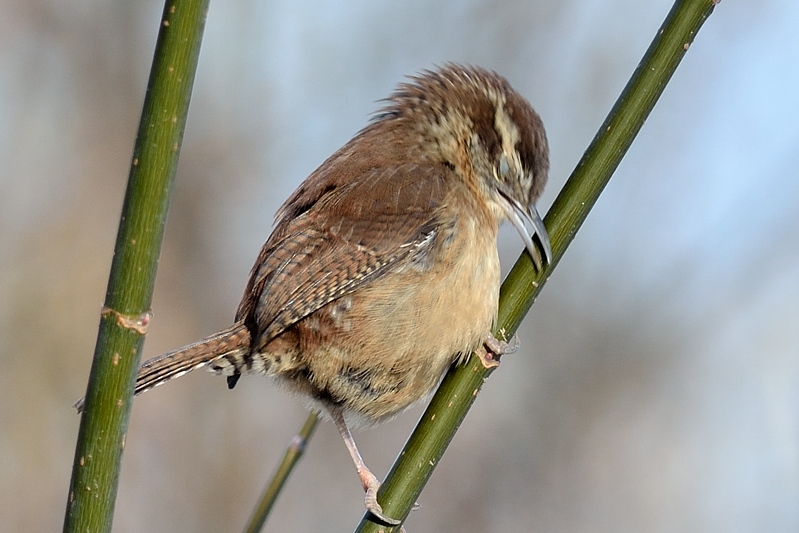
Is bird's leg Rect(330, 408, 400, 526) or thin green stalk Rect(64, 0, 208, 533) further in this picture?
bird's leg Rect(330, 408, 400, 526)

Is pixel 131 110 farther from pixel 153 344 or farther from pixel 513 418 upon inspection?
pixel 513 418

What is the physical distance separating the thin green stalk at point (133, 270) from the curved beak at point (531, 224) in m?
0.96

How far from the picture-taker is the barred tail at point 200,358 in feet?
7.34

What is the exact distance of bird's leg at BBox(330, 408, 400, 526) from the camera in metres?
1.85

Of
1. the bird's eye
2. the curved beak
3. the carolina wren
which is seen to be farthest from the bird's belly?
the bird's eye

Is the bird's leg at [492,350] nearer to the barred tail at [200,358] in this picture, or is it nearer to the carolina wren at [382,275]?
the carolina wren at [382,275]

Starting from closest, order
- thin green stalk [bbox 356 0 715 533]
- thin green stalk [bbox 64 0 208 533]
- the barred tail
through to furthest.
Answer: thin green stalk [bbox 64 0 208 533] < thin green stalk [bbox 356 0 715 533] < the barred tail

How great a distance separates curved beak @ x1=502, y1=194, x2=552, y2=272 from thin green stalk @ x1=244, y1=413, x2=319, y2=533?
655 mm

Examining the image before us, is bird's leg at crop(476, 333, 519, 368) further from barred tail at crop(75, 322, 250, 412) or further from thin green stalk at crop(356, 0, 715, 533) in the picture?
barred tail at crop(75, 322, 250, 412)

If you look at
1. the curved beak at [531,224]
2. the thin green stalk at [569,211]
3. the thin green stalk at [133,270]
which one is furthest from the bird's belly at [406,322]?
the thin green stalk at [133,270]

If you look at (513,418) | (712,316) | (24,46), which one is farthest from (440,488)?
(24,46)

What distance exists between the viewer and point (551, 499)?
5465 millimetres

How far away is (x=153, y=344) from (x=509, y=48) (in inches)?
115

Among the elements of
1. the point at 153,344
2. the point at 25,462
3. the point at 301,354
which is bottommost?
the point at 25,462
